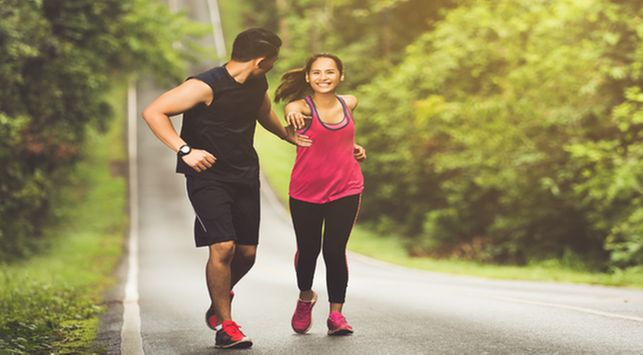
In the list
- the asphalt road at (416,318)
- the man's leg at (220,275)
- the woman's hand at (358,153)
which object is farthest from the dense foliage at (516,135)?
the man's leg at (220,275)

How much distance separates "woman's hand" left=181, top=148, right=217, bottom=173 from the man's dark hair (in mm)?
741

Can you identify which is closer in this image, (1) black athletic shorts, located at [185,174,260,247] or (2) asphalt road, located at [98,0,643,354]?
(2) asphalt road, located at [98,0,643,354]

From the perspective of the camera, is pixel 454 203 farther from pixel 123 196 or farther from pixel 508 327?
pixel 508 327

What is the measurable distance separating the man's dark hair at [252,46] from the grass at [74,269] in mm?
2305

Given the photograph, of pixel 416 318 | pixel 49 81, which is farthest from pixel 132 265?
pixel 416 318

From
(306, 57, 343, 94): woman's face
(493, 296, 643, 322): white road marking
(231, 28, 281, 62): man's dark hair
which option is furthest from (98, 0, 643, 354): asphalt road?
(231, 28, 281, 62): man's dark hair

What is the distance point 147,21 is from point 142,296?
15586 mm

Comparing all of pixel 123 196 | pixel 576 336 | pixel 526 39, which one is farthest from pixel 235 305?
pixel 123 196

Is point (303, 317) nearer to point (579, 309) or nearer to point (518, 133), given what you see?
point (579, 309)

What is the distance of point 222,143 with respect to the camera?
247 inches

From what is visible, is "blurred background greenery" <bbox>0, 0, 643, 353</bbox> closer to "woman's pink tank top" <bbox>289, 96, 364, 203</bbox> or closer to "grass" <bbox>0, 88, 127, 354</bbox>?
"grass" <bbox>0, 88, 127, 354</bbox>

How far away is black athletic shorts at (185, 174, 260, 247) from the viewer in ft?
20.4

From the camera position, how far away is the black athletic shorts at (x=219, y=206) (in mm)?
6227

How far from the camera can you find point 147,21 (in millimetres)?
26375
